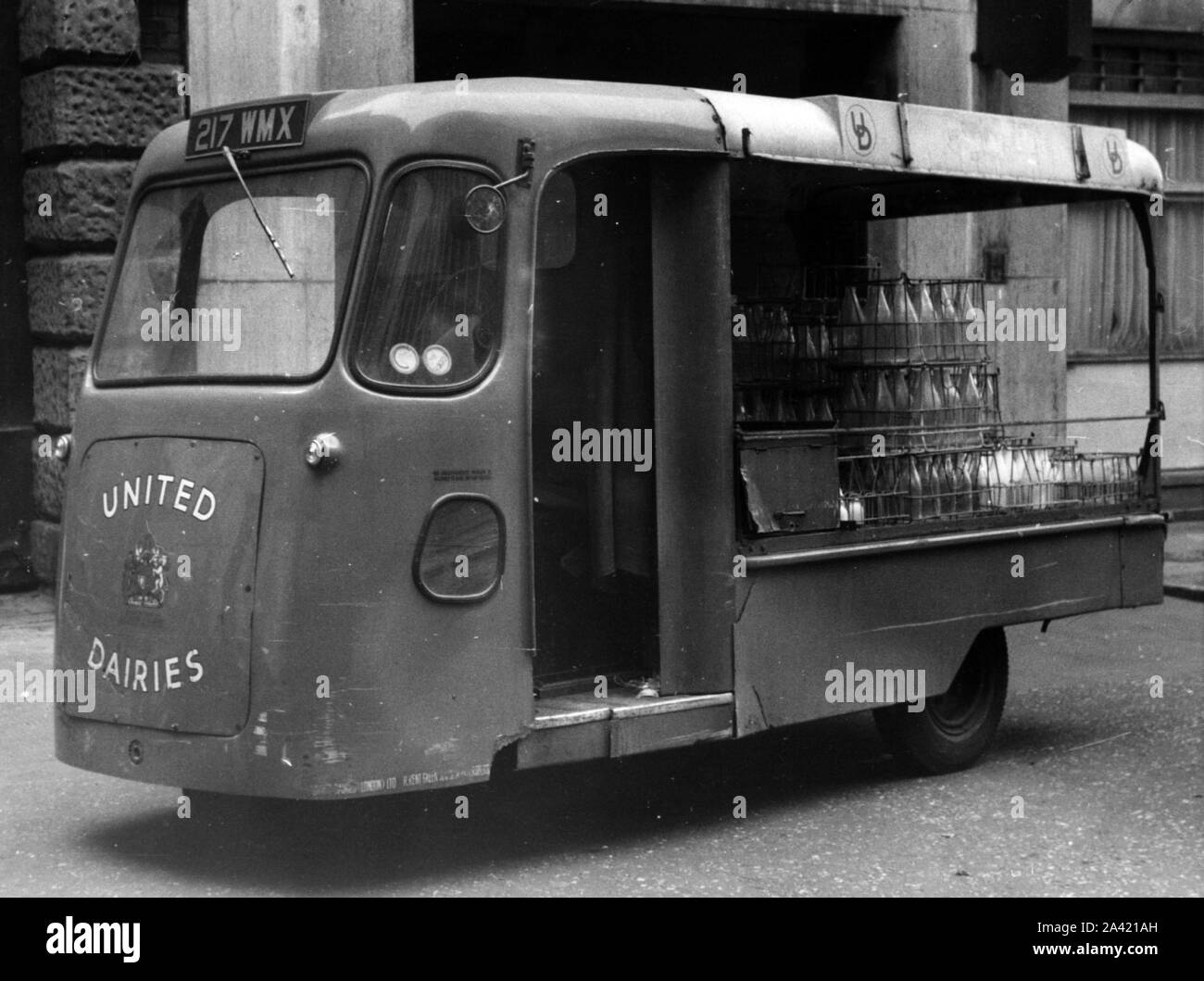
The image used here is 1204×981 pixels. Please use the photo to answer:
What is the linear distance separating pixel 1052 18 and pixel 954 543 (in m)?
6.84

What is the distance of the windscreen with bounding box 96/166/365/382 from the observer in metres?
5.84

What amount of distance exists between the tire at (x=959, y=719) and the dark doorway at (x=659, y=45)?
587 cm

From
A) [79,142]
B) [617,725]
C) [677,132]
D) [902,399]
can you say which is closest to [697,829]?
[617,725]

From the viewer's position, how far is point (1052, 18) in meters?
13.1

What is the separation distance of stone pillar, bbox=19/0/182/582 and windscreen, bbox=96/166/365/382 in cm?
404

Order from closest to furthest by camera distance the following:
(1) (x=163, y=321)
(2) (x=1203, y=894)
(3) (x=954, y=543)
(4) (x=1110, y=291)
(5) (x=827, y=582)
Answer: (2) (x=1203, y=894)
(1) (x=163, y=321)
(5) (x=827, y=582)
(3) (x=954, y=543)
(4) (x=1110, y=291)

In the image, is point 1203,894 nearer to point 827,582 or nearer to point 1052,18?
point 827,582

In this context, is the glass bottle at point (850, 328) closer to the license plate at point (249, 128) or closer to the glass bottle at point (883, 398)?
the glass bottle at point (883, 398)

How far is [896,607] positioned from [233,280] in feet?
8.61

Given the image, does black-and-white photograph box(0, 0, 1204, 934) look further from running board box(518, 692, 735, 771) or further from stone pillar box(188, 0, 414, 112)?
stone pillar box(188, 0, 414, 112)

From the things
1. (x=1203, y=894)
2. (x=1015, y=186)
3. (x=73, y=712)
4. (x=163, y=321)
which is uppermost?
(x=1015, y=186)
